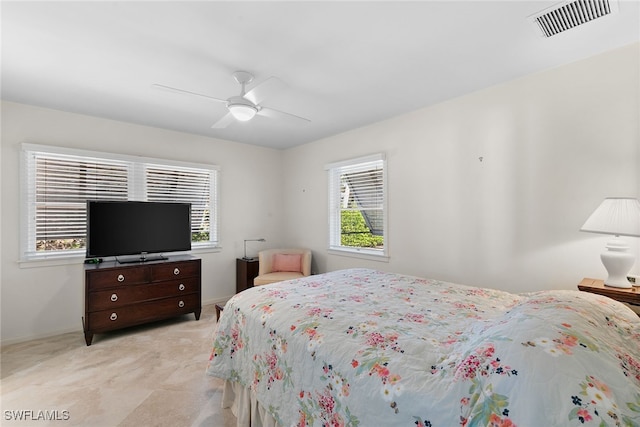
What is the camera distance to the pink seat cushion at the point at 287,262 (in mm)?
4465

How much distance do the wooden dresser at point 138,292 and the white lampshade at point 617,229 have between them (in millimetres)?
3957

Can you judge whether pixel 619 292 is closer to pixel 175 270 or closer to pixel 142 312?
pixel 175 270

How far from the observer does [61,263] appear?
338cm

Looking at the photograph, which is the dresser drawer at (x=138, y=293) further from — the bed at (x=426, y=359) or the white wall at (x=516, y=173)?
the white wall at (x=516, y=173)

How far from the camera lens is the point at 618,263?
1987mm

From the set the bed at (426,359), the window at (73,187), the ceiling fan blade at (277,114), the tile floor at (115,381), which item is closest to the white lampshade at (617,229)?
the bed at (426,359)

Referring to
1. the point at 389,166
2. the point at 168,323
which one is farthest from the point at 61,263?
the point at 389,166

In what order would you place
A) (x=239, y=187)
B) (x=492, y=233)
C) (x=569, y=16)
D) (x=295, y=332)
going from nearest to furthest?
(x=295, y=332) → (x=569, y=16) → (x=492, y=233) → (x=239, y=187)

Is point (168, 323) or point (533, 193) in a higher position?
point (533, 193)

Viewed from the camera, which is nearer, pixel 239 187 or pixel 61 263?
pixel 61 263

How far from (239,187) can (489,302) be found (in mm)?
3867

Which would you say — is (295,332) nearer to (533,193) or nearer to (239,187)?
(533,193)

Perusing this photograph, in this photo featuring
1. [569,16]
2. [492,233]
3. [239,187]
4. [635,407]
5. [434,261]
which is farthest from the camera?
[239,187]

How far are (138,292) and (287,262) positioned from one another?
6.35ft
